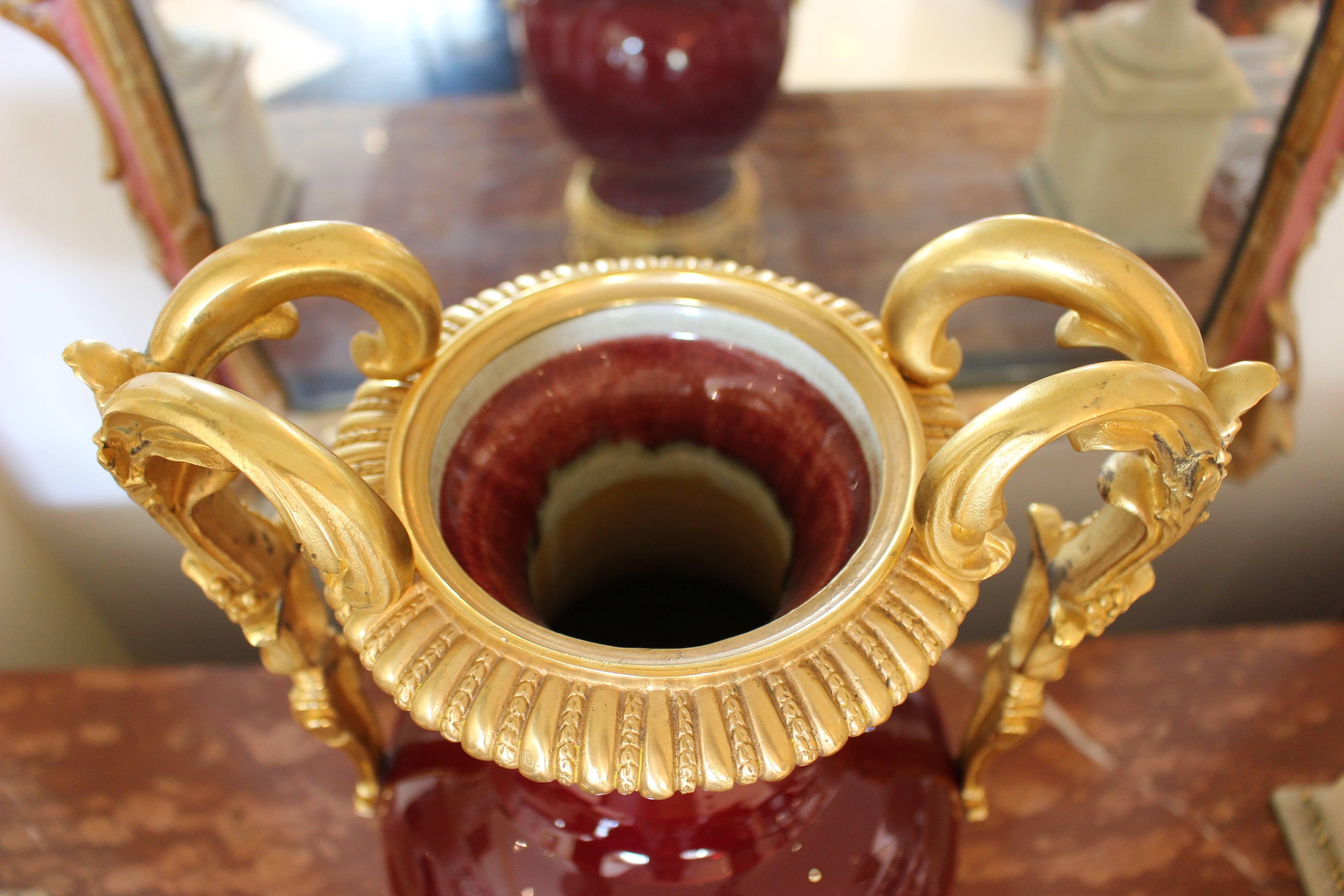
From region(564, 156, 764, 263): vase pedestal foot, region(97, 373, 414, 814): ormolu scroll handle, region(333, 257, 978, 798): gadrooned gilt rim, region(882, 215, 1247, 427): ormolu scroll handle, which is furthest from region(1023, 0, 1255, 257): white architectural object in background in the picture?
region(97, 373, 414, 814): ormolu scroll handle

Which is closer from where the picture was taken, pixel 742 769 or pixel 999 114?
pixel 742 769

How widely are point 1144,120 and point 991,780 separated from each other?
28.0 inches

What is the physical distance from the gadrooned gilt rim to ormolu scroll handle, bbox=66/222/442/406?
0.28ft

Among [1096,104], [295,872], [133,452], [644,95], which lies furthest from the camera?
[1096,104]

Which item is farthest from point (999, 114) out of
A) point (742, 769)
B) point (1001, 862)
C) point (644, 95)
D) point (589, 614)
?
point (742, 769)

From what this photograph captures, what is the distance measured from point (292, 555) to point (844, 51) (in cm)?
133

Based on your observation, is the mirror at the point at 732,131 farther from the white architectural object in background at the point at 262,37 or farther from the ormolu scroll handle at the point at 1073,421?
the ormolu scroll handle at the point at 1073,421

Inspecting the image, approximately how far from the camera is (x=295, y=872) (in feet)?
2.55

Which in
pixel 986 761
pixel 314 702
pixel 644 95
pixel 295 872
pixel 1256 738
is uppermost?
pixel 644 95

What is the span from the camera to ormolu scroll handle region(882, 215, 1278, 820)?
340mm

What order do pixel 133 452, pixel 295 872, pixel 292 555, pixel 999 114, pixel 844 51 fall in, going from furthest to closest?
pixel 844 51, pixel 999 114, pixel 295 872, pixel 292 555, pixel 133 452

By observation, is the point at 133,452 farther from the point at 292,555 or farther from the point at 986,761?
the point at 986,761

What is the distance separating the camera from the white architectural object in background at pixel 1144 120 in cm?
99

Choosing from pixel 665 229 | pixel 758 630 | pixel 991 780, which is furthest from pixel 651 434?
pixel 665 229
